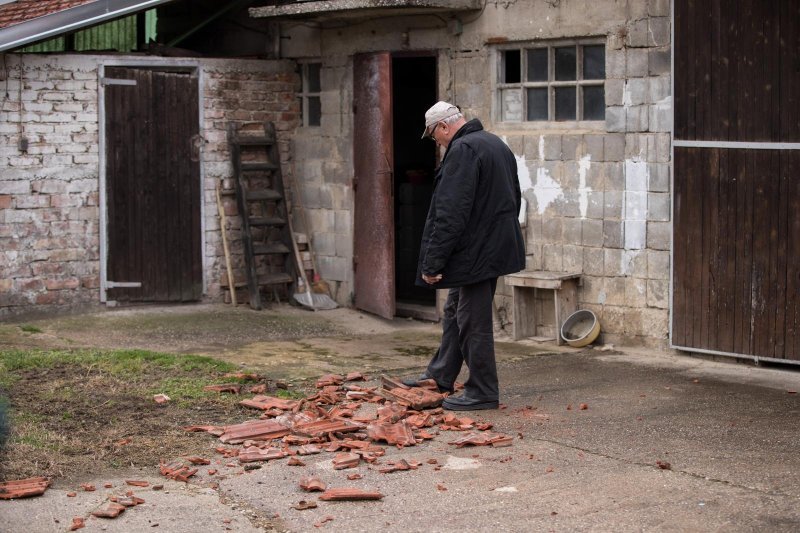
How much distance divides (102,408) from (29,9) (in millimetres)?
5488

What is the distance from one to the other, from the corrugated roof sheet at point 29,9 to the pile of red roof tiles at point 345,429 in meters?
5.16

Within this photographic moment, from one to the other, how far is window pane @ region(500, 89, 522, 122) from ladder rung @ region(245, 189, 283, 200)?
9.72ft

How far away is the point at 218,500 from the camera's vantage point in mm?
6590

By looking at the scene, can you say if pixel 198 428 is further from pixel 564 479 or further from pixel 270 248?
pixel 270 248

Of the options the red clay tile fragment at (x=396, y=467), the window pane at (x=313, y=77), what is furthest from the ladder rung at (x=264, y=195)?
the red clay tile fragment at (x=396, y=467)

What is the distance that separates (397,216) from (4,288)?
4341mm

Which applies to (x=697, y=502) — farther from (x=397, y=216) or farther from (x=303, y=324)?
(x=397, y=216)

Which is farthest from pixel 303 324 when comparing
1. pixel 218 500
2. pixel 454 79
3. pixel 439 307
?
pixel 218 500

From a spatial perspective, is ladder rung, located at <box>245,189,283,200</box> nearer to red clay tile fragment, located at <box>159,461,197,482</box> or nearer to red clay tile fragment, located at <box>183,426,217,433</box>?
red clay tile fragment, located at <box>183,426,217,433</box>

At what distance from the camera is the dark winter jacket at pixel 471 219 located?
8.24m

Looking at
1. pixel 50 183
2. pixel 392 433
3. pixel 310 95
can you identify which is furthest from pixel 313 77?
pixel 392 433

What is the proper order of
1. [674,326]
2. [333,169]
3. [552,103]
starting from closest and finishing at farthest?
[674,326]
[552,103]
[333,169]

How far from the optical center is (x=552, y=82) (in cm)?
1145

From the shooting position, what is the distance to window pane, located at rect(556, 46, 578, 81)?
1131 cm
